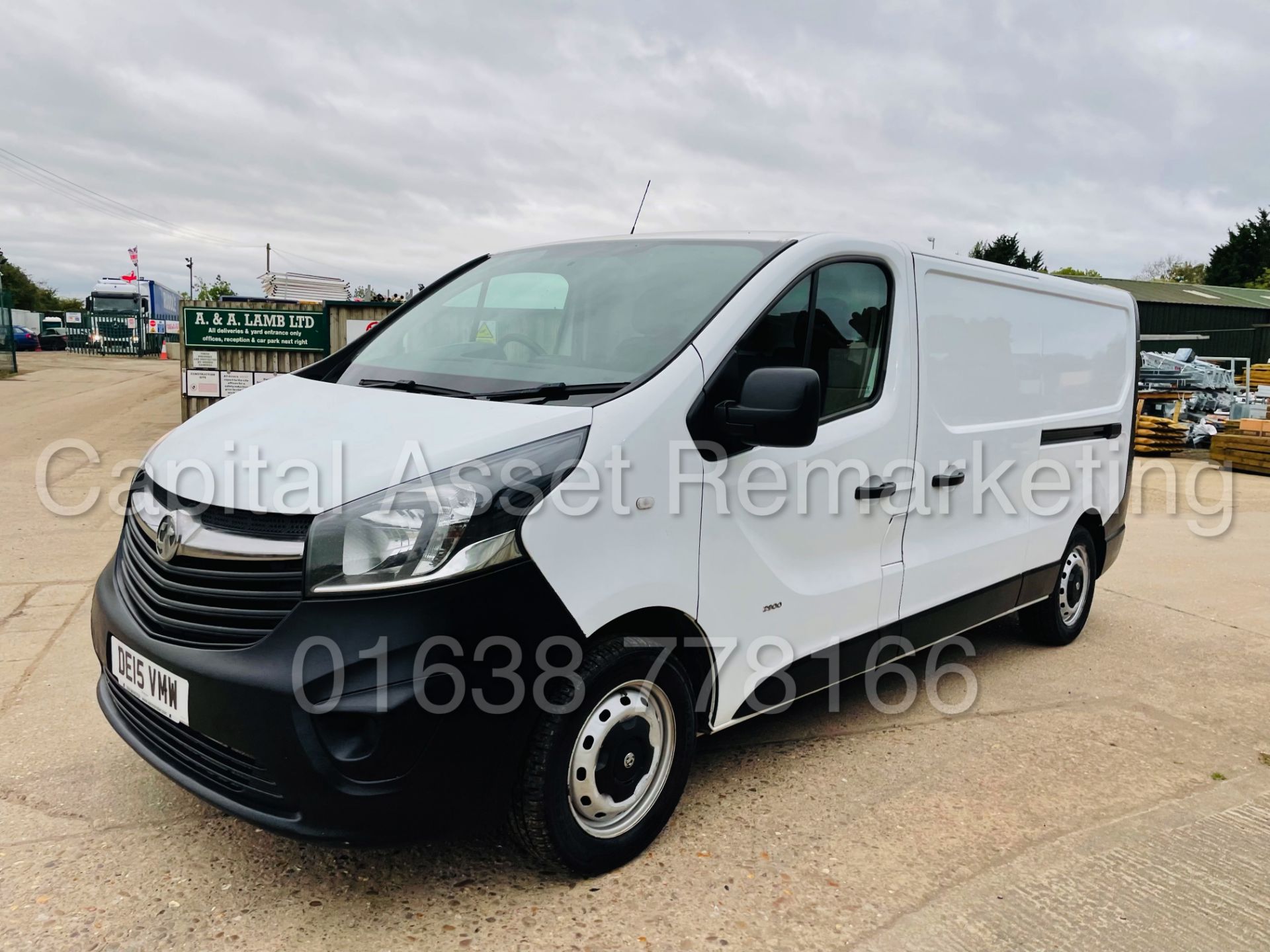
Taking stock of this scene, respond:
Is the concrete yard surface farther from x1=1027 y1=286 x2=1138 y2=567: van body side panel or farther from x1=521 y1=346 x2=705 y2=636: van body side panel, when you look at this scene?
x1=1027 y1=286 x2=1138 y2=567: van body side panel

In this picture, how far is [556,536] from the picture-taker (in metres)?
2.45

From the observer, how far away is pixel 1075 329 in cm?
488

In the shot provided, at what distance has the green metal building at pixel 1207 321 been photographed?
130 feet

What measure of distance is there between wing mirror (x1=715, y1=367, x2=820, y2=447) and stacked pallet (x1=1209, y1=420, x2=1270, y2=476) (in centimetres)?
1437

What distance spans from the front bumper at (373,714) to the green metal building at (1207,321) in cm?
4139

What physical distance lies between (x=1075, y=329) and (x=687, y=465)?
9.97ft

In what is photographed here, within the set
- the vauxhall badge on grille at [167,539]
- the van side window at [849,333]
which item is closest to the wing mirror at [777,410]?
the van side window at [849,333]

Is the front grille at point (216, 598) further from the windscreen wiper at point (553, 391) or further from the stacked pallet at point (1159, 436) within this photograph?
the stacked pallet at point (1159, 436)

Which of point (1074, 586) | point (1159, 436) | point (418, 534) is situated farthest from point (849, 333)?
point (1159, 436)

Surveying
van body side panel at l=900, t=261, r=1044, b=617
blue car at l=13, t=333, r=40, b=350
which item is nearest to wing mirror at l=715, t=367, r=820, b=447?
van body side panel at l=900, t=261, r=1044, b=617

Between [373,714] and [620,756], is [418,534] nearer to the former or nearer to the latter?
[373,714]

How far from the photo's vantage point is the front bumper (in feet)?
7.36

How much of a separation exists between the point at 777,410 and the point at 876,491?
3.12 ft

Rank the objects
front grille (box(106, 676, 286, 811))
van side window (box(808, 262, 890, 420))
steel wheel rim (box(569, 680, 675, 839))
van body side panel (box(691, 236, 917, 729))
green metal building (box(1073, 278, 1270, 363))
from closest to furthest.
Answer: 1. front grille (box(106, 676, 286, 811))
2. steel wheel rim (box(569, 680, 675, 839))
3. van body side panel (box(691, 236, 917, 729))
4. van side window (box(808, 262, 890, 420))
5. green metal building (box(1073, 278, 1270, 363))
